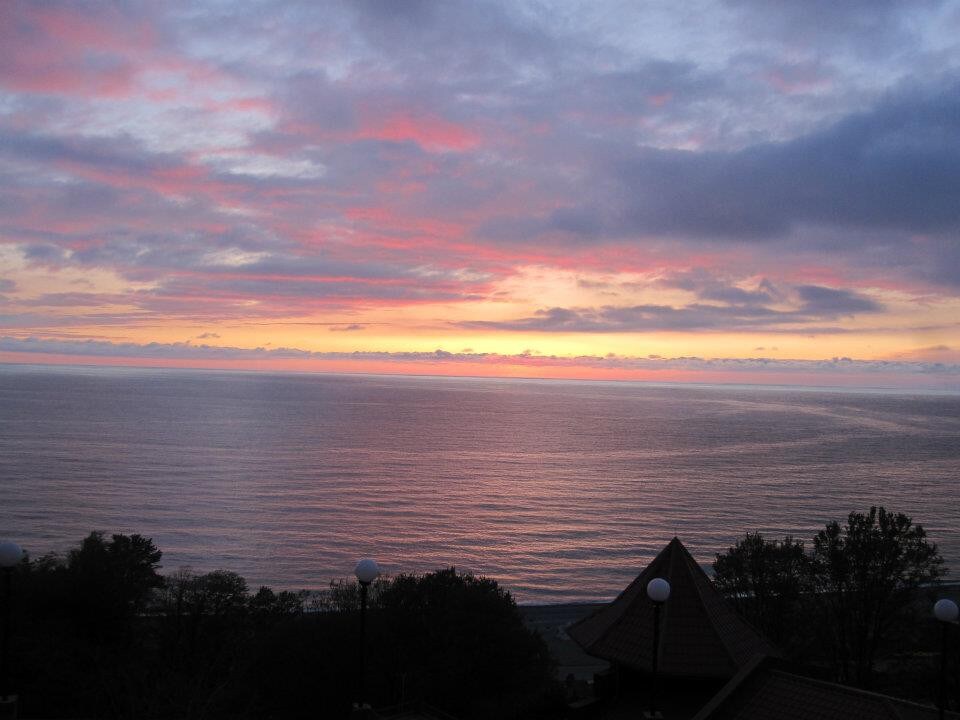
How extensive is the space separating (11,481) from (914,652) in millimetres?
67447

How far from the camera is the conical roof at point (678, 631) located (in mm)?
13852

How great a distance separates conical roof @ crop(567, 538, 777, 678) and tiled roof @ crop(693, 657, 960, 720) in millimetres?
2702

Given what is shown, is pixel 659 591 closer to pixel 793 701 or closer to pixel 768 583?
pixel 793 701

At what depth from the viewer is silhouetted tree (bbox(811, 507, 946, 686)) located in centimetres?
2367

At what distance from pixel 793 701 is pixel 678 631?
3.97 m

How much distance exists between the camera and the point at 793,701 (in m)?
10.5

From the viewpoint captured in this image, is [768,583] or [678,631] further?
[768,583]

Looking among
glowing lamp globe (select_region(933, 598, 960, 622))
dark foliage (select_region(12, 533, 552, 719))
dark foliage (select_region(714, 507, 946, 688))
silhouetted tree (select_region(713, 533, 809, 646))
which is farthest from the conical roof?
silhouetted tree (select_region(713, 533, 809, 646))

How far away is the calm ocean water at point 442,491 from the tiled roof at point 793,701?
32059 millimetres

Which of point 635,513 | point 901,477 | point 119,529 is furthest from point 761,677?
point 901,477

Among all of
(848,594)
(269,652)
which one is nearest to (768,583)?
(848,594)

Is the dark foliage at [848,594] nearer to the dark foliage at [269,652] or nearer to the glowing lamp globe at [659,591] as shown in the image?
the dark foliage at [269,652]

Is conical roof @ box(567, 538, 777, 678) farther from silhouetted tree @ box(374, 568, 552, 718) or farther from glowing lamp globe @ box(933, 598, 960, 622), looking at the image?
silhouetted tree @ box(374, 568, 552, 718)

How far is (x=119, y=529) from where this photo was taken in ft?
171
